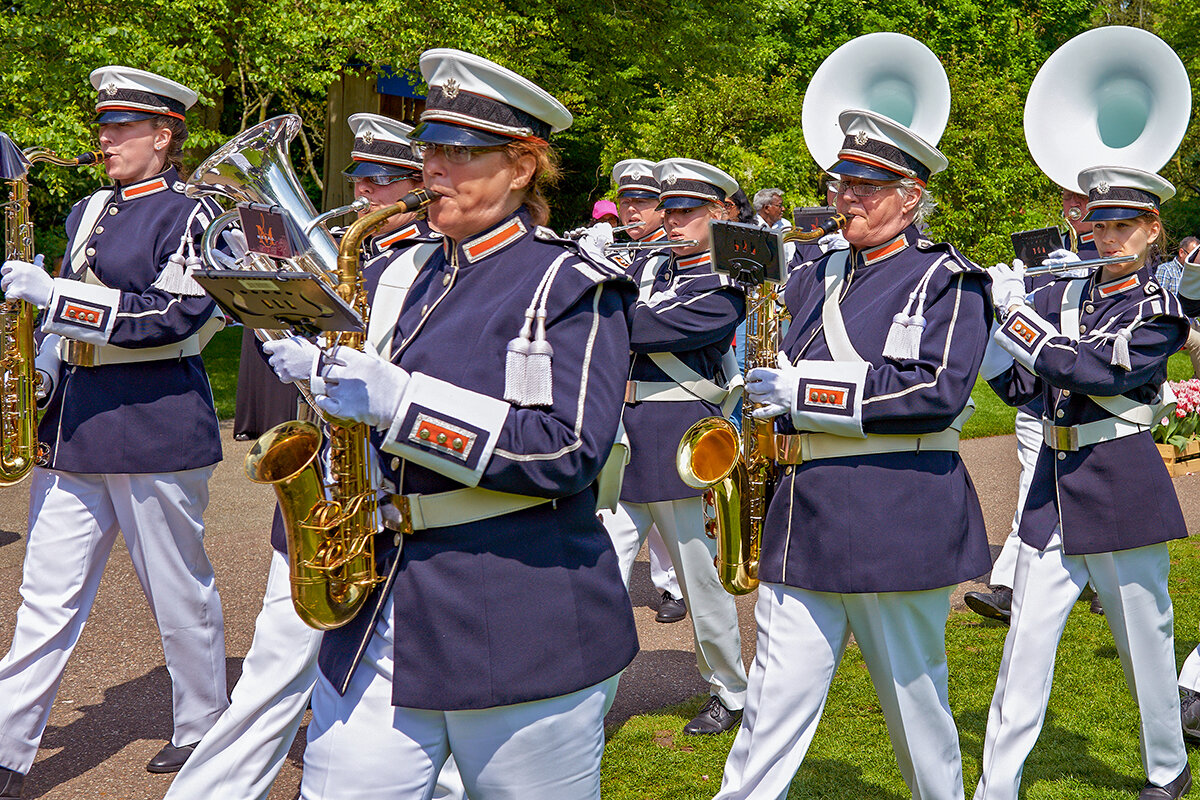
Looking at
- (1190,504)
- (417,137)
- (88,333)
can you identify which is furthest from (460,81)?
(1190,504)

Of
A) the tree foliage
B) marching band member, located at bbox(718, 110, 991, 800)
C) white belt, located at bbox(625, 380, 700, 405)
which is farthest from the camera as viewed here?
the tree foliage

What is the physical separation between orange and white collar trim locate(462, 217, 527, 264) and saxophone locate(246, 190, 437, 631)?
13cm

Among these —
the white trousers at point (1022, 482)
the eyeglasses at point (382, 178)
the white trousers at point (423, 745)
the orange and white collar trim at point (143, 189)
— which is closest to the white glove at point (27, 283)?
the orange and white collar trim at point (143, 189)

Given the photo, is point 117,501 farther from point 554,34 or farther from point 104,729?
point 554,34

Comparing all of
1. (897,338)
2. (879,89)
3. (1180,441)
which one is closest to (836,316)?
(897,338)

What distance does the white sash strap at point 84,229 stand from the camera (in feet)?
15.4

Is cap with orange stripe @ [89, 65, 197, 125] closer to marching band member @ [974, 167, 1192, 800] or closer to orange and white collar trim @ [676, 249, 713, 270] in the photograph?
orange and white collar trim @ [676, 249, 713, 270]

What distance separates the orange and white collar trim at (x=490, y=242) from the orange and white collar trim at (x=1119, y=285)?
2.66 meters

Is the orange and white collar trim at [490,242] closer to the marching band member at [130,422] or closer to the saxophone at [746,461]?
the saxophone at [746,461]

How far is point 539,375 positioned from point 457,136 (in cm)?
55

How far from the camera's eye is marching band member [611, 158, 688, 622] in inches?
270

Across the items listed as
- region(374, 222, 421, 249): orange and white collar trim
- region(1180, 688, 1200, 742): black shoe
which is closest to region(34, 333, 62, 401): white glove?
region(374, 222, 421, 249): orange and white collar trim

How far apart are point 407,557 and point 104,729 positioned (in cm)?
295

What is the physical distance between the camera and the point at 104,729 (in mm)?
5020
